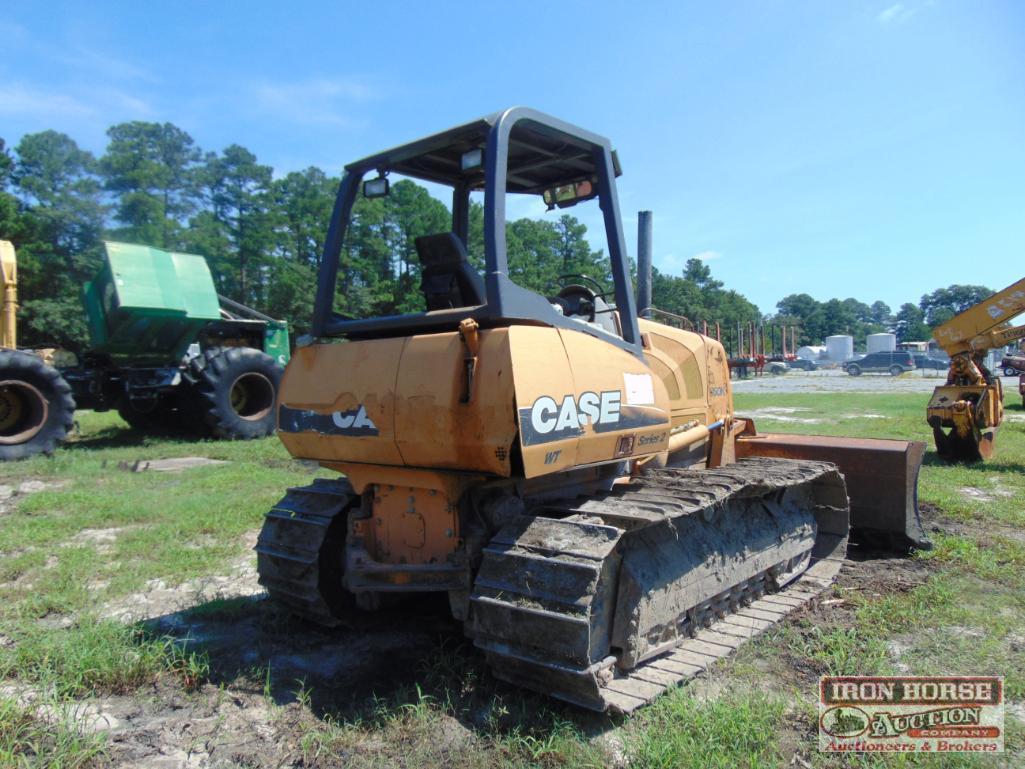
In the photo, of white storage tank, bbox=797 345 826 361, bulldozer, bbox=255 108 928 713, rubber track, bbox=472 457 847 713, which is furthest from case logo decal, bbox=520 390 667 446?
white storage tank, bbox=797 345 826 361

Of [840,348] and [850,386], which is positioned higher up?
[840,348]

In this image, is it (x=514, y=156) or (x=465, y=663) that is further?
(x=514, y=156)

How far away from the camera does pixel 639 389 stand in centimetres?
406

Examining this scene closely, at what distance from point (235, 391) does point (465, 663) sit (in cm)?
1079

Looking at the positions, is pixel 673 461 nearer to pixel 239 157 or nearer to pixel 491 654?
pixel 491 654

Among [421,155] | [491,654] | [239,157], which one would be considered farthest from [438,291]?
[239,157]

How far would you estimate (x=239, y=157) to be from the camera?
40594 millimetres

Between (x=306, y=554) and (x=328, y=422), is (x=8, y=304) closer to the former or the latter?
(x=306, y=554)

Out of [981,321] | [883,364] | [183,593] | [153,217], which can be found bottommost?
[183,593]

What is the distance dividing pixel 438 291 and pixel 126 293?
9521 millimetres

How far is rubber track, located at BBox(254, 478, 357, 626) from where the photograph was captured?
163 inches

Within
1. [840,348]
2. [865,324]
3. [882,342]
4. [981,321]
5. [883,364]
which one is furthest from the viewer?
[865,324]

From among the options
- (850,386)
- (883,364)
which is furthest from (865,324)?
(850,386)

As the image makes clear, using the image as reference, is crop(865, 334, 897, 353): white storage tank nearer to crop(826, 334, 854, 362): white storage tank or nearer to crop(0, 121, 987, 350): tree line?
crop(826, 334, 854, 362): white storage tank
